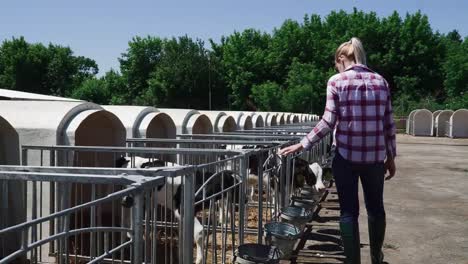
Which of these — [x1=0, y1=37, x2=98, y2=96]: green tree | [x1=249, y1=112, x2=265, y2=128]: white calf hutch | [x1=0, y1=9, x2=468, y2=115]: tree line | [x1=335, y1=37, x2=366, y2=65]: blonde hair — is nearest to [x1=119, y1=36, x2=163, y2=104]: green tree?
[x1=0, y1=9, x2=468, y2=115]: tree line

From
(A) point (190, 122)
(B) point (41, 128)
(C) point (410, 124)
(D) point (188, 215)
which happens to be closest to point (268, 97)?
(C) point (410, 124)

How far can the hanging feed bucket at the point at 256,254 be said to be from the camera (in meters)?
4.28

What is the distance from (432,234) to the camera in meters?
7.95

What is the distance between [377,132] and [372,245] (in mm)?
965

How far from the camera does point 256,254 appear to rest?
182 inches

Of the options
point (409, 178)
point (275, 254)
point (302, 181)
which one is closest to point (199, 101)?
point (409, 178)

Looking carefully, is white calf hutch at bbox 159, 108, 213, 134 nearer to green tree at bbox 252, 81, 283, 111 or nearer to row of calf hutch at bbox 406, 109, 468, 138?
row of calf hutch at bbox 406, 109, 468, 138

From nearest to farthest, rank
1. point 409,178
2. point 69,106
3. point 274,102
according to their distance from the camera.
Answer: point 69,106
point 409,178
point 274,102

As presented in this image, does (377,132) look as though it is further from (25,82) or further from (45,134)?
(25,82)

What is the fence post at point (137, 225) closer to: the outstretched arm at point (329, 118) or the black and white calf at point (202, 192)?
the outstretched arm at point (329, 118)

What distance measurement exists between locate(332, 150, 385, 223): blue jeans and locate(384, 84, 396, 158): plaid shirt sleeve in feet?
0.84

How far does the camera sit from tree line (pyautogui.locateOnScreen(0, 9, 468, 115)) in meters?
50.7

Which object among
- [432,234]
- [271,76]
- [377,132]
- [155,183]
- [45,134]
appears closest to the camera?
[155,183]

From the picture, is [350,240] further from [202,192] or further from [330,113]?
[202,192]
